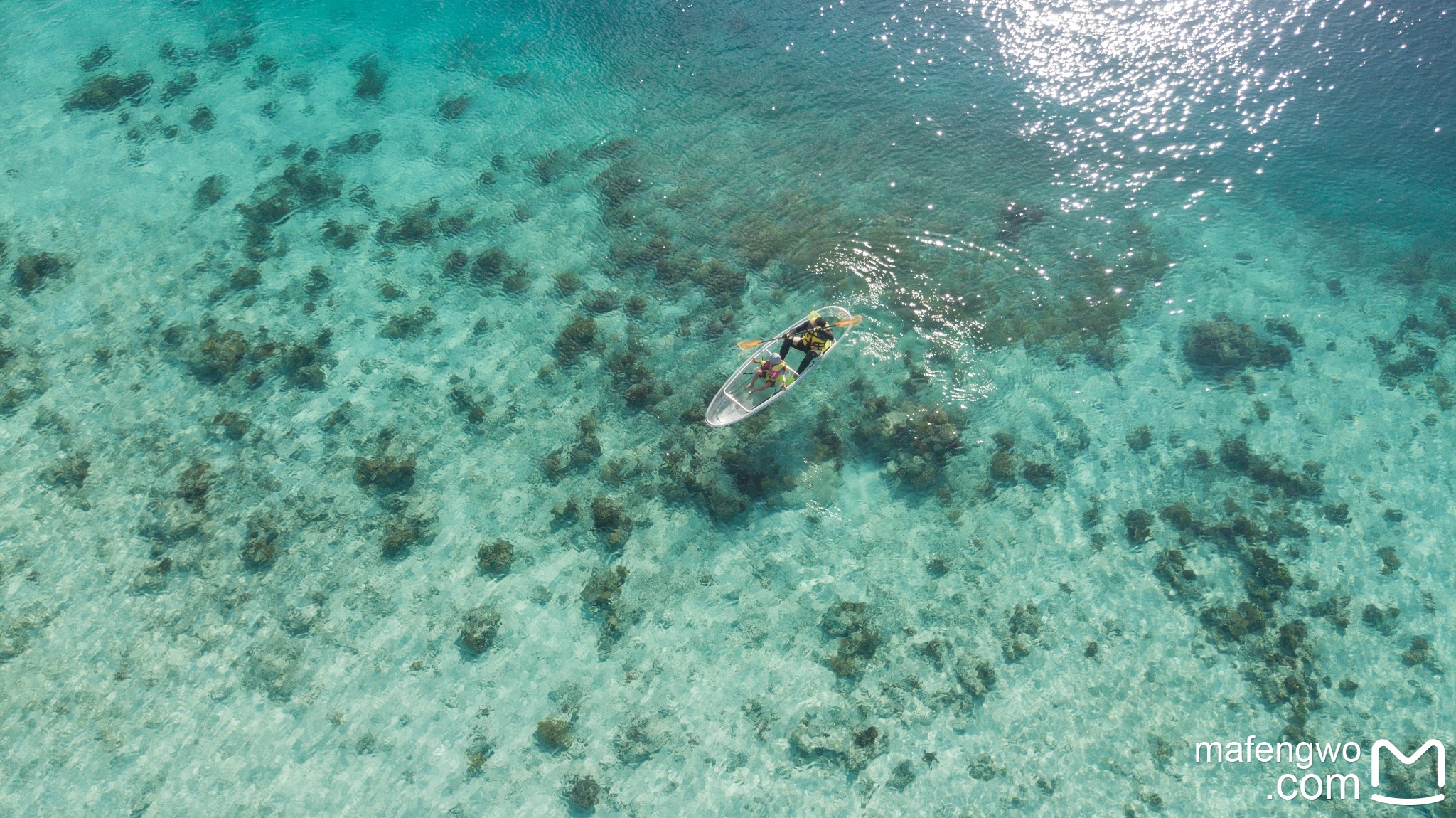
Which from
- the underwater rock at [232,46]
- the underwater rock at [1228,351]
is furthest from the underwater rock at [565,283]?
the underwater rock at [1228,351]

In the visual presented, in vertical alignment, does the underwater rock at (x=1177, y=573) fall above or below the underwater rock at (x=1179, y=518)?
below

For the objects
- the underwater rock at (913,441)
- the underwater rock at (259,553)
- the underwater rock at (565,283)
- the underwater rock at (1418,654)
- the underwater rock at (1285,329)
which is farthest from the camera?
the underwater rock at (565,283)

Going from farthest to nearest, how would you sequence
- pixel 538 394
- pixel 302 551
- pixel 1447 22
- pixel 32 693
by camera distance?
pixel 1447 22 < pixel 538 394 < pixel 302 551 < pixel 32 693

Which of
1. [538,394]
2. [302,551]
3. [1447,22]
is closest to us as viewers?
[302,551]

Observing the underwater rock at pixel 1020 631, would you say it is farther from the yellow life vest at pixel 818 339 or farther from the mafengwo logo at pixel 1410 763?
the yellow life vest at pixel 818 339

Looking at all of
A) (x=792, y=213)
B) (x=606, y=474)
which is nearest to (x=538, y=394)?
(x=606, y=474)

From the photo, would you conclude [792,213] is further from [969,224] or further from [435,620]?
[435,620]

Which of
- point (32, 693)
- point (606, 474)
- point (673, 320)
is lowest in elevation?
point (32, 693)
